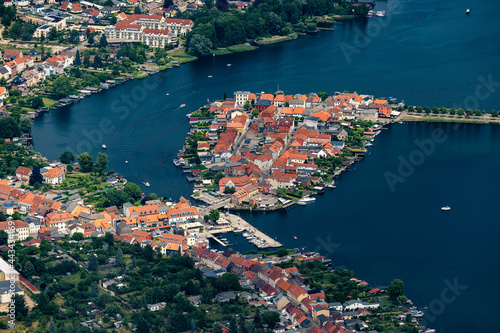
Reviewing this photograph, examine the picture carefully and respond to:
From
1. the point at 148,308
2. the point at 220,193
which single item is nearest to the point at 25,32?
the point at 220,193

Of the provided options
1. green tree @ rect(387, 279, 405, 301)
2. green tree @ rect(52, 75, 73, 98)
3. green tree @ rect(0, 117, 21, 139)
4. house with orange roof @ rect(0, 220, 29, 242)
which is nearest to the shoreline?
green tree @ rect(387, 279, 405, 301)

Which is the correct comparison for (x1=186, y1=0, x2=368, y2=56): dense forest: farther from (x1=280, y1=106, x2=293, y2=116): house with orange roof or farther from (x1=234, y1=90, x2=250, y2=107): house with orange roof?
(x1=280, y1=106, x2=293, y2=116): house with orange roof

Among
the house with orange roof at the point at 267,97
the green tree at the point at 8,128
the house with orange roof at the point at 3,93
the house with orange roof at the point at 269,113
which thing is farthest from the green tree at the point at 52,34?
the house with orange roof at the point at 269,113

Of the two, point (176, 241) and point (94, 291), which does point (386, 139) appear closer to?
point (176, 241)

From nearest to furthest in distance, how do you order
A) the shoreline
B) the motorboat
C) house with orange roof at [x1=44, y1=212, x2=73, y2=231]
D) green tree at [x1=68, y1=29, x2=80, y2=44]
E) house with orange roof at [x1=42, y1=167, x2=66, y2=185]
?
house with orange roof at [x1=44, y1=212, x2=73, y2=231]
the motorboat
house with orange roof at [x1=42, y1=167, x2=66, y2=185]
the shoreline
green tree at [x1=68, y1=29, x2=80, y2=44]

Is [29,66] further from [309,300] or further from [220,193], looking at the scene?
[309,300]

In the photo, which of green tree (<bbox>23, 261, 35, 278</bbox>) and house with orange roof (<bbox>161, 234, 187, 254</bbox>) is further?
house with orange roof (<bbox>161, 234, 187, 254</bbox>)
